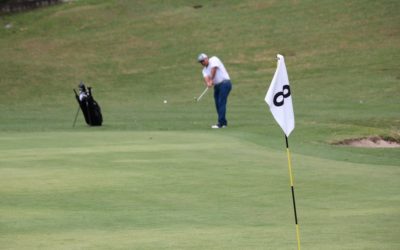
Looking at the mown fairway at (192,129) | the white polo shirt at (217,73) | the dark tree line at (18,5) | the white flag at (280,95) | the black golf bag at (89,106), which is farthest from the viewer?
the dark tree line at (18,5)

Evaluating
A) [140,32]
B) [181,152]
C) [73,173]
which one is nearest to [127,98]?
[140,32]

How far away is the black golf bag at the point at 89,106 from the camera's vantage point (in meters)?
27.8

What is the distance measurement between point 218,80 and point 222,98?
18.7 inches

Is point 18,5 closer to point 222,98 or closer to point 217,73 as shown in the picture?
point 217,73

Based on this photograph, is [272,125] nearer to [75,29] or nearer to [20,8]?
[75,29]

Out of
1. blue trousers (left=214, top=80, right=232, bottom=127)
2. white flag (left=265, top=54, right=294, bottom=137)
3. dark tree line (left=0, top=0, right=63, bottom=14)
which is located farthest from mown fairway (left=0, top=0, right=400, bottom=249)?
dark tree line (left=0, top=0, right=63, bottom=14)

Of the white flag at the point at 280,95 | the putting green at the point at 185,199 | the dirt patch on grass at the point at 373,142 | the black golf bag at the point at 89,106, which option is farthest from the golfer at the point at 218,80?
the white flag at the point at 280,95

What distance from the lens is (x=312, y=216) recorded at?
39.7 feet

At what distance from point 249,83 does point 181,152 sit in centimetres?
2844

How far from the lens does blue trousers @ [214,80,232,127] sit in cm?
2691

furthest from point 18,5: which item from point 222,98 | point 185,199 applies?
point 185,199

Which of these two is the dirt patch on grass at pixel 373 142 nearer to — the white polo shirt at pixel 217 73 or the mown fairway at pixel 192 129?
the mown fairway at pixel 192 129

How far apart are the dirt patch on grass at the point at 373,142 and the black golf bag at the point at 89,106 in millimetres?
7371

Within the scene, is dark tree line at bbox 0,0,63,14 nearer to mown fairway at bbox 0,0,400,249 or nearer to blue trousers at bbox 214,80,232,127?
mown fairway at bbox 0,0,400,249
